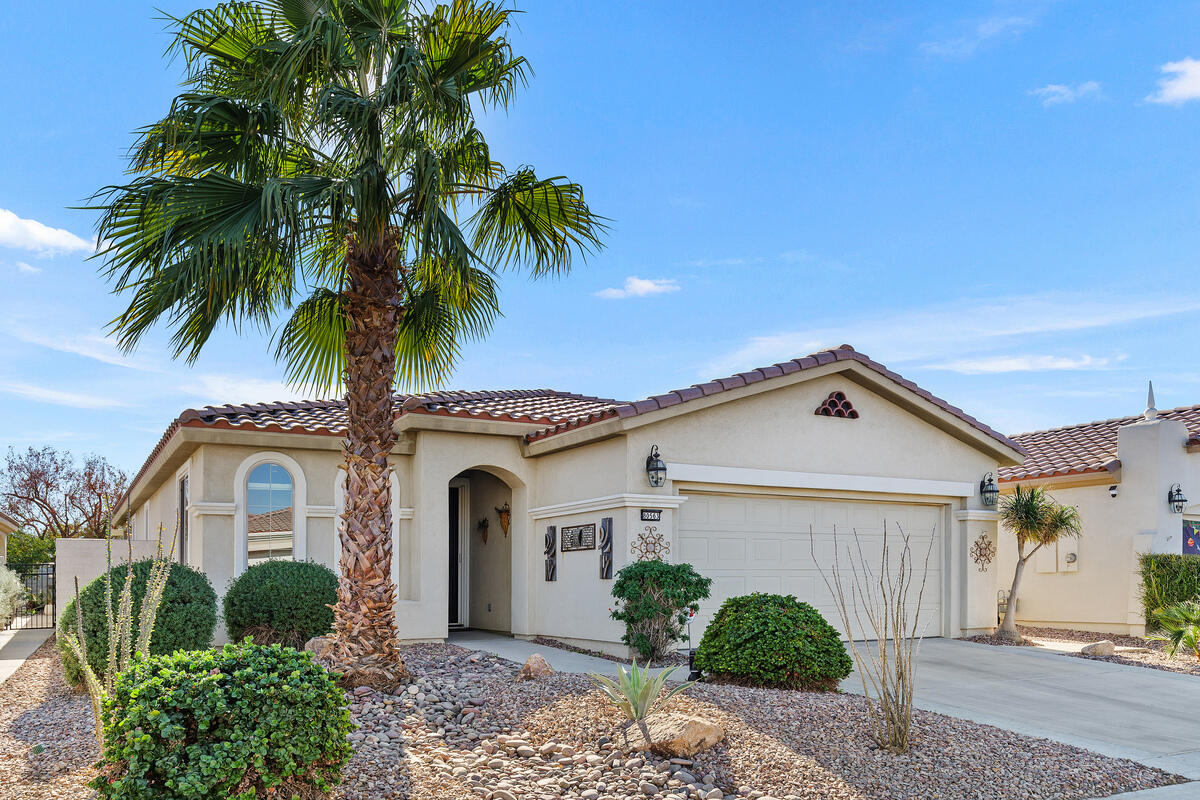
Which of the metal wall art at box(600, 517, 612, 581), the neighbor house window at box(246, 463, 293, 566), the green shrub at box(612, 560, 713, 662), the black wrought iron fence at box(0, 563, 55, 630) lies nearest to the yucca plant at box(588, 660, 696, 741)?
the green shrub at box(612, 560, 713, 662)

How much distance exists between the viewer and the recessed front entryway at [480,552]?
16.2 m

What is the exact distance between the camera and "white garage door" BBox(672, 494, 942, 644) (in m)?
13.7

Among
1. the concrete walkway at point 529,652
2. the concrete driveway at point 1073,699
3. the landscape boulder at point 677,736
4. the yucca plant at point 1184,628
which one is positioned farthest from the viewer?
the yucca plant at point 1184,628

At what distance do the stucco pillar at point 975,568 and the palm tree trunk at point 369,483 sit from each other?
9.87 metres

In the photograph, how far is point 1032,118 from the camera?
14.4m

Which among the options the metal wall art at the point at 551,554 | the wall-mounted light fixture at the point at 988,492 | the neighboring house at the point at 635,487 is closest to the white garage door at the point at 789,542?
the neighboring house at the point at 635,487

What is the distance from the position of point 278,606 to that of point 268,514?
212 centimetres

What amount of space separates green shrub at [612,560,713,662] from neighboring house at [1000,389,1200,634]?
8.98 metres

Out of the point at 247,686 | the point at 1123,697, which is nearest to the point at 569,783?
the point at 247,686

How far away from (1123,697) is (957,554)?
15.9 feet

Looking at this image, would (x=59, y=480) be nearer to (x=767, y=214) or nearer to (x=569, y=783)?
(x=767, y=214)

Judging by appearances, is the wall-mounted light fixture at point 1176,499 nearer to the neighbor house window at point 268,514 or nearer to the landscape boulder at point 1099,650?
the landscape boulder at point 1099,650

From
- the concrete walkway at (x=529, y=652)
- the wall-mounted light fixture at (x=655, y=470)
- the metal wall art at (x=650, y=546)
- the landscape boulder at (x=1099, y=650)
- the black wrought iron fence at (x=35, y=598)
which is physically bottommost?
the black wrought iron fence at (x=35, y=598)

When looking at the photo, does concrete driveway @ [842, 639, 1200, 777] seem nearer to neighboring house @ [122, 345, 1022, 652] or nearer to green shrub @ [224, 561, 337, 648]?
neighboring house @ [122, 345, 1022, 652]
